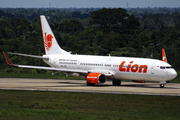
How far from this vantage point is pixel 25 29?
172 m

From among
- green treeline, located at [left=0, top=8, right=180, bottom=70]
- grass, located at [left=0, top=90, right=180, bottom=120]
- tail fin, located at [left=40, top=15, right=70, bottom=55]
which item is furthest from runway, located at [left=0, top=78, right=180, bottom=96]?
green treeline, located at [left=0, top=8, right=180, bottom=70]

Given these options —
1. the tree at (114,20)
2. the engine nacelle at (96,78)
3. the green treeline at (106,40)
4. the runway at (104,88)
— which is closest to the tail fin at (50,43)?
the runway at (104,88)

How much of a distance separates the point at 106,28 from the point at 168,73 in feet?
400

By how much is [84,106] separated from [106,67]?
76.6 feet

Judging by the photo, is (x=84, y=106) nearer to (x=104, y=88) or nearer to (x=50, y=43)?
(x=104, y=88)

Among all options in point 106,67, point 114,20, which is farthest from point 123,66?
point 114,20

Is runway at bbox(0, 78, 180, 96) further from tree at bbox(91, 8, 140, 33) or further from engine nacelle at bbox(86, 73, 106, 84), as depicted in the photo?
tree at bbox(91, 8, 140, 33)

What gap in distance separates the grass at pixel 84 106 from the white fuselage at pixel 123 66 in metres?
10.9

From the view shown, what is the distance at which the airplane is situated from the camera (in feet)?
168

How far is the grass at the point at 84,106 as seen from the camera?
28281mm

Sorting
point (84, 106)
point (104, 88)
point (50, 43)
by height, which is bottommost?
point (104, 88)

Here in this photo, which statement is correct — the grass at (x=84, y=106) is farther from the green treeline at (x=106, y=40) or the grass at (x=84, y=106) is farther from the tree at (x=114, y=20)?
the tree at (x=114, y=20)

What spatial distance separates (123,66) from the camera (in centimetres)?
5409

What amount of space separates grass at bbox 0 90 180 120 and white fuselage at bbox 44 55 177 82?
429 inches
